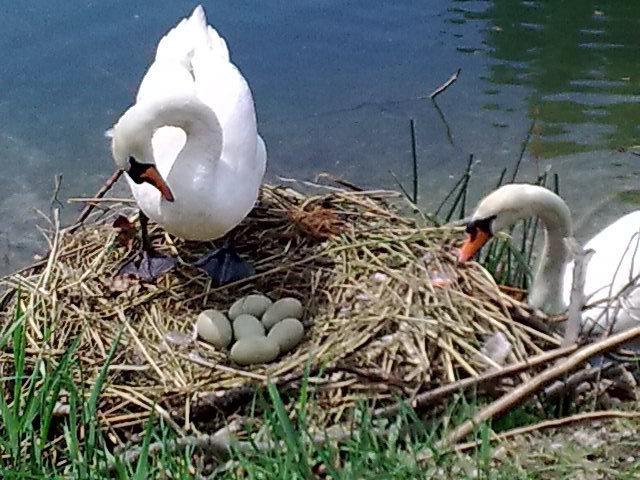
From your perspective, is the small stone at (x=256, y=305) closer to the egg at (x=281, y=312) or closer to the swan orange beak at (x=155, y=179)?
the egg at (x=281, y=312)

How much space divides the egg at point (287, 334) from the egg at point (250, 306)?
6.7 inches

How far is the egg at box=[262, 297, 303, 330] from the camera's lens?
3951mm

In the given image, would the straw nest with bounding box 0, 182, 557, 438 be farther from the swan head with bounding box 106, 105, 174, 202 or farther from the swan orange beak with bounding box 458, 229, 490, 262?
the swan head with bounding box 106, 105, 174, 202

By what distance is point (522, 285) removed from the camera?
188 inches

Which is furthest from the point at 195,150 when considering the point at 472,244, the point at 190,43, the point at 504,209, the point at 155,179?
the point at 504,209

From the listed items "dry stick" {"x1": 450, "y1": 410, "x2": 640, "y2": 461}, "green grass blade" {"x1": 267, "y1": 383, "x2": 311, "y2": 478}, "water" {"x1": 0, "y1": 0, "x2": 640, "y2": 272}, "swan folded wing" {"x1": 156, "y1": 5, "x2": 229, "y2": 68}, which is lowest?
"water" {"x1": 0, "y1": 0, "x2": 640, "y2": 272}

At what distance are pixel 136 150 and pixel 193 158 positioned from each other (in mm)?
262

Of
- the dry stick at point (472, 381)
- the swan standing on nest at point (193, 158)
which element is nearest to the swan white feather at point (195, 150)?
the swan standing on nest at point (193, 158)

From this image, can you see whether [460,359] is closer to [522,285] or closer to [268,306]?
[268,306]

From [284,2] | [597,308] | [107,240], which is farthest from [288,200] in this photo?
[284,2]

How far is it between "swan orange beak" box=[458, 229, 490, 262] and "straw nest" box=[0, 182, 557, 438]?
0.05m

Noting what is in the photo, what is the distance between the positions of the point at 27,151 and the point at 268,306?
3.66 metres

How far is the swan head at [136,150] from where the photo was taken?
150 inches

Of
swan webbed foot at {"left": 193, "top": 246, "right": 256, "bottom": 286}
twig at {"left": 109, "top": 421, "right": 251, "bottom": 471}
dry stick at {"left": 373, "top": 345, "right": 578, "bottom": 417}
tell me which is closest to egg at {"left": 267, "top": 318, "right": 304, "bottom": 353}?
swan webbed foot at {"left": 193, "top": 246, "right": 256, "bottom": 286}
